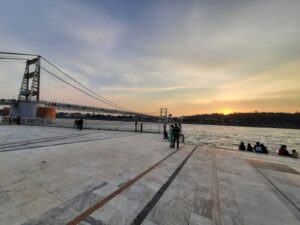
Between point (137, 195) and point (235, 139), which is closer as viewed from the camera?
point (137, 195)

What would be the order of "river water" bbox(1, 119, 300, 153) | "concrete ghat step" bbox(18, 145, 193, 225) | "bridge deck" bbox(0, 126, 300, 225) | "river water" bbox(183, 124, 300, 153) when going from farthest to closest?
"river water" bbox(183, 124, 300, 153)
"river water" bbox(1, 119, 300, 153)
"bridge deck" bbox(0, 126, 300, 225)
"concrete ghat step" bbox(18, 145, 193, 225)

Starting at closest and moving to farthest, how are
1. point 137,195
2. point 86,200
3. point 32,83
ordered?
1. point 86,200
2. point 137,195
3. point 32,83

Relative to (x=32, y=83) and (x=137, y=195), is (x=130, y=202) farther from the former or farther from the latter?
(x=32, y=83)

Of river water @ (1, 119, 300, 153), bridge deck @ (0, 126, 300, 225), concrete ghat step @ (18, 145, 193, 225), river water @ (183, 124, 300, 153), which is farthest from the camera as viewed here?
river water @ (183, 124, 300, 153)

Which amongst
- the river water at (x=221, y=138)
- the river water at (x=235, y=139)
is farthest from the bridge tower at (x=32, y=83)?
the river water at (x=235, y=139)

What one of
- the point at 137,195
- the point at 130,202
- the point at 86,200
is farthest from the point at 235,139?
the point at 86,200

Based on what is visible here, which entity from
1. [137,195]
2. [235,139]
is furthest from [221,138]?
[137,195]

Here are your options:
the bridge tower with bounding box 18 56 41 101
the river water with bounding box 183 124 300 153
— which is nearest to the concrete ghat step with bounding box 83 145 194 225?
the river water with bounding box 183 124 300 153

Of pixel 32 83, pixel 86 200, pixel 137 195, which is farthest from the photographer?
pixel 32 83

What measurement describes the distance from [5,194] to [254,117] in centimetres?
16465

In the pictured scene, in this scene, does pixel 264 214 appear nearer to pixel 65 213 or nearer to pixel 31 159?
pixel 65 213

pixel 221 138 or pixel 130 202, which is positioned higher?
pixel 130 202

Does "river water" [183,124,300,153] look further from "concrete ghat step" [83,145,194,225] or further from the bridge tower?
the bridge tower

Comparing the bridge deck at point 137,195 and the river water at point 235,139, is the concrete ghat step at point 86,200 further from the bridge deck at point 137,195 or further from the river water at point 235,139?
the river water at point 235,139
